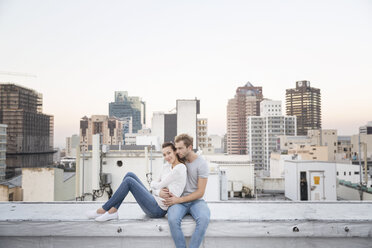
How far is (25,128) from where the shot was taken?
76.4 m

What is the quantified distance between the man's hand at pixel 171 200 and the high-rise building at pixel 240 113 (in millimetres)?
117629

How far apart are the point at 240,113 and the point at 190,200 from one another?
13776 centimetres

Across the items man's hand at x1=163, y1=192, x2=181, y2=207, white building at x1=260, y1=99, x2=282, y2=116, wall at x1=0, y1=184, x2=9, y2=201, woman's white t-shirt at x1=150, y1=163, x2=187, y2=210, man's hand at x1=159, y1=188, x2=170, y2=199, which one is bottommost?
wall at x1=0, y1=184, x2=9, y2=201

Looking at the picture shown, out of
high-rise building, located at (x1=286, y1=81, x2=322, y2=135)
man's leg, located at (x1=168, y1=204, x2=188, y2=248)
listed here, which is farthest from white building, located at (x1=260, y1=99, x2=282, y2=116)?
man's leg, located at (x1=168, y1=204, x2=188, y2=248)

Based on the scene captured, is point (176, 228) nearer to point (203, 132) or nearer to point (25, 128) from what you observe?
point (203, 132)

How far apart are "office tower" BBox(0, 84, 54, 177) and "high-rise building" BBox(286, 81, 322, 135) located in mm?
119630

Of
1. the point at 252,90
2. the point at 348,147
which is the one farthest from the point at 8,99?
the point at 252,90

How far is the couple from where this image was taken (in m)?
2.89


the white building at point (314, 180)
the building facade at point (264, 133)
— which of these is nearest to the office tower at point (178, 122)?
the white building at point (314, 180)

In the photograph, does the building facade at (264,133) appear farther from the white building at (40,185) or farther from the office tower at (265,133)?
the white building at (40,185)

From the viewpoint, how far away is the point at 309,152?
4884cm

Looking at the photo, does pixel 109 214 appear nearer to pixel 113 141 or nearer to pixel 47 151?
pixel 47 151

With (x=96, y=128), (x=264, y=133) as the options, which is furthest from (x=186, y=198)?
(x=96, y=128)

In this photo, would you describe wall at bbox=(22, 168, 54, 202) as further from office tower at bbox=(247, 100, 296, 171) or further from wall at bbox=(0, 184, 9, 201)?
office tower at bbox=(247, 100, 296, 171)
